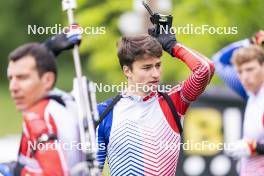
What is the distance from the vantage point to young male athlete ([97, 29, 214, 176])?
8250 millimetres

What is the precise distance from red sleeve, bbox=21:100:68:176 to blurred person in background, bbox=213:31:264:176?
6.90 feet

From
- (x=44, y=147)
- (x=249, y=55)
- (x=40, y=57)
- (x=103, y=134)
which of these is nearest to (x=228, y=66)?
(x=249, y=55)

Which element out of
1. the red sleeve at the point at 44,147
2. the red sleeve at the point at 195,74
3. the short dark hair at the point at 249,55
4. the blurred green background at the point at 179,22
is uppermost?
the blurred green background at the point at 179,22

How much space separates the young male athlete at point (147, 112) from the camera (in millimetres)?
8250

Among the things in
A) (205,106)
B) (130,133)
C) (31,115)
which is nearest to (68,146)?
(31,115)

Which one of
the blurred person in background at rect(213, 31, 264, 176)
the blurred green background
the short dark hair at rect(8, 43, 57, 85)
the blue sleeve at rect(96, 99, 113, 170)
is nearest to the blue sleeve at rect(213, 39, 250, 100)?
the blurred person in background at rect(213, 31, 264, 176)

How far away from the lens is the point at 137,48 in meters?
8.30

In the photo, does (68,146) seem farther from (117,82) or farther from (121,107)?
(117,82)

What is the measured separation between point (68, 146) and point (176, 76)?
8.23m

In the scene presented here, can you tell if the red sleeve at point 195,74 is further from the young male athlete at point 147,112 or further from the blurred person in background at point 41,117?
the blurred person in background at point 41,117

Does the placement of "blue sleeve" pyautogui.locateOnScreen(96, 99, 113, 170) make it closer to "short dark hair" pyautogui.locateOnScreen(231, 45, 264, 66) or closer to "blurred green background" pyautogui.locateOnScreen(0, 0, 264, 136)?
"short dark hair" pyautogui.locateOnScreen(231, 45, 264, 66)

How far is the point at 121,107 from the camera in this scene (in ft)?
27.6

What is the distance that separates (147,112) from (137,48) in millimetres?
456

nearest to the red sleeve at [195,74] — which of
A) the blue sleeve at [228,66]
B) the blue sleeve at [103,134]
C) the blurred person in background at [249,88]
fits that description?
the blue sleeve at [103,134]
